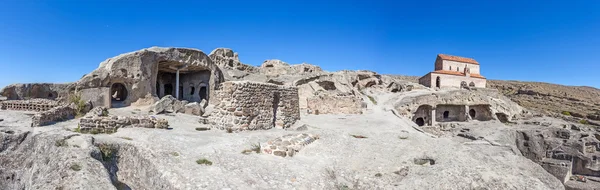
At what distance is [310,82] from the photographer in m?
28.7

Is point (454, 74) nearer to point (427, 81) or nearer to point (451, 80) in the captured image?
point (451, 80)

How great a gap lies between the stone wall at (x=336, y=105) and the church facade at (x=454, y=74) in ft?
87.8

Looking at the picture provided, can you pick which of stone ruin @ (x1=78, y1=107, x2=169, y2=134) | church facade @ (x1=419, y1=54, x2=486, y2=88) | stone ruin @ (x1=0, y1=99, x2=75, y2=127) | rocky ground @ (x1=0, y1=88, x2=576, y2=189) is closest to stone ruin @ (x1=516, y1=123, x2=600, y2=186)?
rocky ground @ (x1=0, y1=88, x2=576, y2=189)

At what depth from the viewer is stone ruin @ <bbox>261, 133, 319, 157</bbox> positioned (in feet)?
25.3

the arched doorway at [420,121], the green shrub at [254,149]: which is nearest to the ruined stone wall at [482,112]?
the arched doorway at [420,121]

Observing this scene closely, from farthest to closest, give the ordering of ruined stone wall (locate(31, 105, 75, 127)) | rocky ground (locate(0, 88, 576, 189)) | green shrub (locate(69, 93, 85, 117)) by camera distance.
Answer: green shrub (locate(69, 93, 85, 117)) < ruined stone wall (locate(31, 105, 75, 127)) < rocky ground (locate(0, 88, 576, 189))

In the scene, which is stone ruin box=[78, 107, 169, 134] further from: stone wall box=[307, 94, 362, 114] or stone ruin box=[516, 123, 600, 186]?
stone ruin box=[516, 123, 600, 186]

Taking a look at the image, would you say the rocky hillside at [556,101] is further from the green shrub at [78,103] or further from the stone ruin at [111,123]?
the green shrub at [78,103]

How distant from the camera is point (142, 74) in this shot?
61.1 feet

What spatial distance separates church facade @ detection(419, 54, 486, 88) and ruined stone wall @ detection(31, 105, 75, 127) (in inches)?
1665

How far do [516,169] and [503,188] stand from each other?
1266 mm

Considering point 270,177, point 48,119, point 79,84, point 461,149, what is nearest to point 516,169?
point 461,149

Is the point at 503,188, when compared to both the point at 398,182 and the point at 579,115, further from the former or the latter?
the point at 579,115

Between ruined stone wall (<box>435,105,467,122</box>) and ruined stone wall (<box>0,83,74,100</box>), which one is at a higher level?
ruined stone wall (<box>0,83,74,100</box>)
